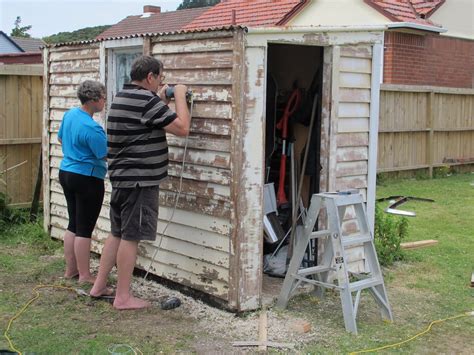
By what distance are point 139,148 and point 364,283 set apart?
1.91 metres

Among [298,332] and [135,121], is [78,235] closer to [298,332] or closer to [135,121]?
[135,121]

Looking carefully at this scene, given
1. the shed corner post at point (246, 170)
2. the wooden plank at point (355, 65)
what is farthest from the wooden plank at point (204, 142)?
the wooden plank at point (355, 65)

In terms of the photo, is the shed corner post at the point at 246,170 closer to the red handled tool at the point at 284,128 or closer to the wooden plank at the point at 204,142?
the wooden plank at the point at 204,142

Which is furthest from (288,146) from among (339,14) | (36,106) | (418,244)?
(339,14)

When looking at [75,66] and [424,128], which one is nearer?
[75,66]

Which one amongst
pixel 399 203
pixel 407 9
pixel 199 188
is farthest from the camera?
pixel 407 9

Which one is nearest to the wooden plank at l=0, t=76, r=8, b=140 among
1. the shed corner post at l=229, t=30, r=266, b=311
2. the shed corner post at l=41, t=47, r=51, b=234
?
the shed corner post at l=41, t=47, r=51, b=234

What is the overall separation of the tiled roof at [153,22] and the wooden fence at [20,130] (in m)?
24.4

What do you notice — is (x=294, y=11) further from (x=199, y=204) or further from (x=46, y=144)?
(x=199, y=204)

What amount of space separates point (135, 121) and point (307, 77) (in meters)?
2.07

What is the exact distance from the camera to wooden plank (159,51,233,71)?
4.59 metres

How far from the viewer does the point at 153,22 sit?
34.5m

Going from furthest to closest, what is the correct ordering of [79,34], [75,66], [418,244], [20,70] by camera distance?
[79,34] < [20,70] < [418,244] < [75,66]

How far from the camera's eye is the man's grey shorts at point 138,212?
466cm
